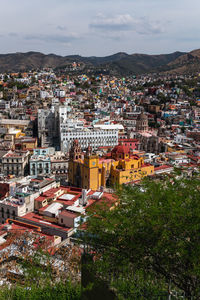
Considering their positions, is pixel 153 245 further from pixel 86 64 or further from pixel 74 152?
pixel 86 64

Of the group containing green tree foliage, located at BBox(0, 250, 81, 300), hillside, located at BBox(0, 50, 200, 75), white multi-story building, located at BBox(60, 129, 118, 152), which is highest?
hillside, located at BBox(0, 50, 200, 75)

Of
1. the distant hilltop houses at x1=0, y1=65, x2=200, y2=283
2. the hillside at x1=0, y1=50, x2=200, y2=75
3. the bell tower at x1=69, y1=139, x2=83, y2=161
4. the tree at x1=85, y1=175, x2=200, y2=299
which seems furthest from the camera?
the hillside at x1=0, y1=50, x2=200, y2=75

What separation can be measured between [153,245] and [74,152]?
19.3m

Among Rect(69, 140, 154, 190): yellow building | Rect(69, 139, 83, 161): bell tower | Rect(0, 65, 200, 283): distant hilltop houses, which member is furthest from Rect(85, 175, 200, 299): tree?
Rect(69, 139, 83, 161): bell tower

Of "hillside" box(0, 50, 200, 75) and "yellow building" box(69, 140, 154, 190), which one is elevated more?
"hillside" box(0, 50, 200, 75)

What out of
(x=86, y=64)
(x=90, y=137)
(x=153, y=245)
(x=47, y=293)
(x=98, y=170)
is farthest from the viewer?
(x=86, y=64)

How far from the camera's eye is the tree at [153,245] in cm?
673

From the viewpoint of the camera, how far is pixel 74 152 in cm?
2589

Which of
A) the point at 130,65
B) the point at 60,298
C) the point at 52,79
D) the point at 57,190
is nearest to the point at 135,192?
the point at 60,298

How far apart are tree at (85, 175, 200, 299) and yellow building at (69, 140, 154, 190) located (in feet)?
54.1

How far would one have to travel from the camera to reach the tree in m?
6.73

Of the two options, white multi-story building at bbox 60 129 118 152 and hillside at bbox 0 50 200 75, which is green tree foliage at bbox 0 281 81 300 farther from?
hillside at bbox 0 50 200 75

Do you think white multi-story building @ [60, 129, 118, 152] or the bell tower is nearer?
the bell tower

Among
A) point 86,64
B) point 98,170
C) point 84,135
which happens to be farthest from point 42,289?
point 86,64
